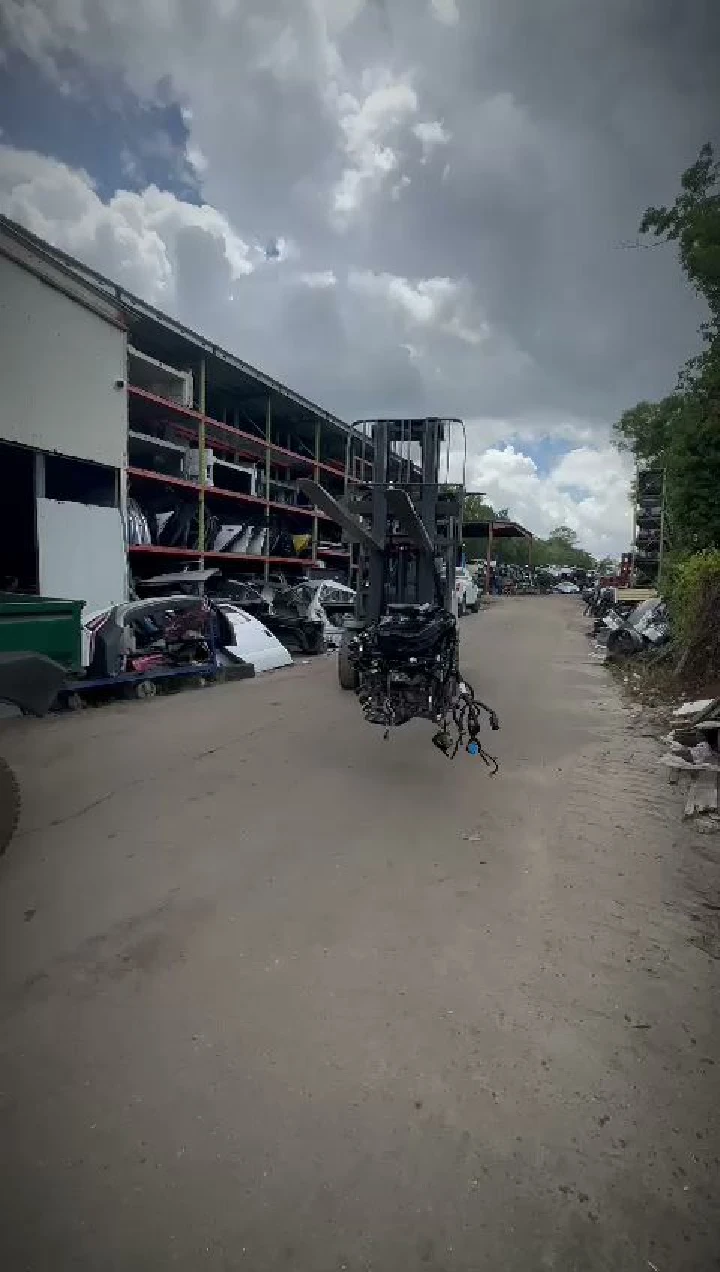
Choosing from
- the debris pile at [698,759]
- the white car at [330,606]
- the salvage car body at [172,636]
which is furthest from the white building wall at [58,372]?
the debris pile at [698,759]

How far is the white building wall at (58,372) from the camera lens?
31.4 feet

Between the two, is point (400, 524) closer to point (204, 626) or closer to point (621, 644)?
point (204, 626)

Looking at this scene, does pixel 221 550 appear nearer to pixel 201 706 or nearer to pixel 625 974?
pixel 201 706

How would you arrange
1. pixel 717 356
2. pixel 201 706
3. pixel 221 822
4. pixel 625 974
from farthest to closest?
pixel 717 356 → pixel 201 706 → pixel 221 822 → pixel 625 974

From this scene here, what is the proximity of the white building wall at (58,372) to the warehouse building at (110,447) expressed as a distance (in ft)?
0.07

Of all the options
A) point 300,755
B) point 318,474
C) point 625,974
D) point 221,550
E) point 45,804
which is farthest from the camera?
point 318,474

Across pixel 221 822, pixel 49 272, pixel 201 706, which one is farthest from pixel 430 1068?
pixel 49 272

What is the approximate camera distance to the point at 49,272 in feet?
33.2

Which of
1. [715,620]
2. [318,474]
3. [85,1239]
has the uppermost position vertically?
[318,474]

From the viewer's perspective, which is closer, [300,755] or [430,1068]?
[430,1068]

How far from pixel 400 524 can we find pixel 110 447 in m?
7.68

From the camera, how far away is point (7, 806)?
3.71 metres

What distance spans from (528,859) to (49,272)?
1195 centimetres

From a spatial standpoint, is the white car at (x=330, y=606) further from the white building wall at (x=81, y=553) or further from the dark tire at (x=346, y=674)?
the dark tire at (x=346, y=674)
